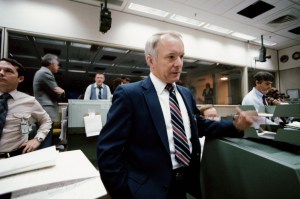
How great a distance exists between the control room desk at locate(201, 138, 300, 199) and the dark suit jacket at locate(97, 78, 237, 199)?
149mm

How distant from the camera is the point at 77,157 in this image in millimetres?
882

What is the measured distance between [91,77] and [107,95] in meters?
7.97

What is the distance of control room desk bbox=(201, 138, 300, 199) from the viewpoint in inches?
17.6

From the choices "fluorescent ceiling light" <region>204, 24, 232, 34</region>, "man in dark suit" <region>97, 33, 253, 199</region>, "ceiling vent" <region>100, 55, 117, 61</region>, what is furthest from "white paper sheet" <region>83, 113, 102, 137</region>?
"ceiling vent" <region>100, 55, 117, 61</region>

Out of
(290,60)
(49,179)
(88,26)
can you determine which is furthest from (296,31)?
(49,179)

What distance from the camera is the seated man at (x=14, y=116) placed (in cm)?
130

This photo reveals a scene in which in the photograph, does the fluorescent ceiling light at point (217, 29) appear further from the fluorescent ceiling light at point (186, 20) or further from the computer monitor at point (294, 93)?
the computer monitor at point (294, 93)

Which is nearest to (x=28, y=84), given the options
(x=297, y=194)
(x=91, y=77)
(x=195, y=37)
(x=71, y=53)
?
(x=91, y=77)

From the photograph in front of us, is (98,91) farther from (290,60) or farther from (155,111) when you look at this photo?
(290,60)

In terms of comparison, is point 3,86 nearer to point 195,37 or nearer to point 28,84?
point 195,37

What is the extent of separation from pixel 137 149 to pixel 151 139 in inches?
3.1

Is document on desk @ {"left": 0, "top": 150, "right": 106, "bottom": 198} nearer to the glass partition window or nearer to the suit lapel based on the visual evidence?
the suit lapel

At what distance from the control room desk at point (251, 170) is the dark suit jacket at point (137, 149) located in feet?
0.49

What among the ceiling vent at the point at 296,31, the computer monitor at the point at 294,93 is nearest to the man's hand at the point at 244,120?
the ceiling vent at the point at 296,31
